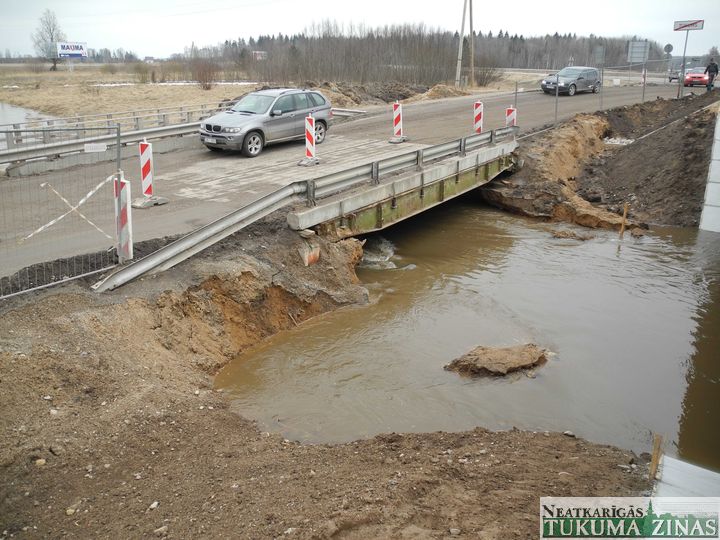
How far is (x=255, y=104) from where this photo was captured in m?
18.1

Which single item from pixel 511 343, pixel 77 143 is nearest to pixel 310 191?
pixel 511 343

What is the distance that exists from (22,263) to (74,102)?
47.8 meters

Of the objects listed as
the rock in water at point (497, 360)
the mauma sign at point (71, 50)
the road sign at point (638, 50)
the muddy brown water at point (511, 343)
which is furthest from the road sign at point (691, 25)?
the mauma sign at point (71, 50)

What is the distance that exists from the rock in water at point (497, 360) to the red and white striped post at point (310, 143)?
8.15 m

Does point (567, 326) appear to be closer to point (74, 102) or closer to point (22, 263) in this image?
point (22, 263)

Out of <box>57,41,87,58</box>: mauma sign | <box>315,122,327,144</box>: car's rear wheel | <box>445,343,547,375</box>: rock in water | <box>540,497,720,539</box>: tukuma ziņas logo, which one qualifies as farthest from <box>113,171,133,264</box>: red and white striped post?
<box>57,41,87,58</box>: mauma sign

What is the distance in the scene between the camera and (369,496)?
5.62 meters

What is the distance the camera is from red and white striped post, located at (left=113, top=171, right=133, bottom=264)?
30.0ft

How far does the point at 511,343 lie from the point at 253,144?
32.5 ft

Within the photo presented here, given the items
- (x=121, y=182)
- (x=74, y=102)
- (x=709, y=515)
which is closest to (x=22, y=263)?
(x=121, y=182)

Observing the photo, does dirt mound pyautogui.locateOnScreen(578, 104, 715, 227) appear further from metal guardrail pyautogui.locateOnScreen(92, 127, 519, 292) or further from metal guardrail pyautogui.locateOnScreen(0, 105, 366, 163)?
metal guardrail pyautogui.locateOnScreen(0, 105, 366, 163)

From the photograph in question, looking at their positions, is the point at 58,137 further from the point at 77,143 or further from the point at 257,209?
the point at 257,209

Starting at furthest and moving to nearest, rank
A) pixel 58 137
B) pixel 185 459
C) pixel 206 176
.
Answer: pixel 58 137
pixel 206 176
pixel 185 459

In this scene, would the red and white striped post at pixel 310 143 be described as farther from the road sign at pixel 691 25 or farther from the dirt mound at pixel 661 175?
the road sign at pixel 691 25
